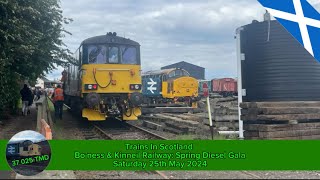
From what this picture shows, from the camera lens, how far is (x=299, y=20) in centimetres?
202

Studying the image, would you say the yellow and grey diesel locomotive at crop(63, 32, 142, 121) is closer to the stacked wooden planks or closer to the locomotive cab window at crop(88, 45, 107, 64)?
the locomotive cab window at crop(88, 45, 107, 64)

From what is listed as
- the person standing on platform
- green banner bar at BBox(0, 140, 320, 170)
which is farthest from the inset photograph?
the person standing on platform

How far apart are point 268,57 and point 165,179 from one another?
3889mm

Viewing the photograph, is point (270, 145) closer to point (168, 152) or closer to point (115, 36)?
point (168, 152)

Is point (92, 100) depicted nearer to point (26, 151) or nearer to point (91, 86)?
point (91, 86)

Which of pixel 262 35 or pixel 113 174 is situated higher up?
pixel 262 35

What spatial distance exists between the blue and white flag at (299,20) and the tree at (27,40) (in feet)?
36.5

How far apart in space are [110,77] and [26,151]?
34.4 feet

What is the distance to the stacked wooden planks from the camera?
820 centimetres

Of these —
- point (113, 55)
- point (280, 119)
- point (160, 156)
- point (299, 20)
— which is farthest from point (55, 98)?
point (299, 20)

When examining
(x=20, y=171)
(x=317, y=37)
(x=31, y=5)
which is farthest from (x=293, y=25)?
(x=31, y=5)

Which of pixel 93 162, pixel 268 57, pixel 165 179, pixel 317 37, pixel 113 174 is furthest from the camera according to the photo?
pixel 268 57

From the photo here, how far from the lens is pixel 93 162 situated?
5.05 m

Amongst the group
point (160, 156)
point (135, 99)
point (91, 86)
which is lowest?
point (160, 156)
